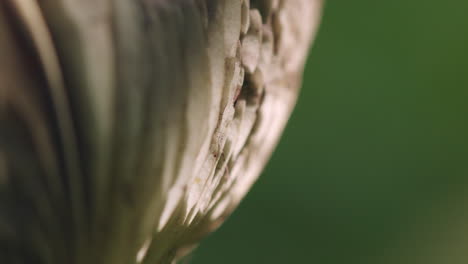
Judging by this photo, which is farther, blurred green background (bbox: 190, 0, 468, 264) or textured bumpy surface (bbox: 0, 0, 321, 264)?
blurred green background (bbox: 190, 0, 468, 264)

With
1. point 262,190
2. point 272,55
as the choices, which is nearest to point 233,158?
point 272,55

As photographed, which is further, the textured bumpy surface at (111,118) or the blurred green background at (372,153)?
the blurred green background at (372,153)

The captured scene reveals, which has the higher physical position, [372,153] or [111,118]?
[372,153]

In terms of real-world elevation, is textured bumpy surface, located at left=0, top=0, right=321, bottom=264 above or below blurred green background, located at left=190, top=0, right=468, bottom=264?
below

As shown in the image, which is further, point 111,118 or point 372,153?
point 372,153
